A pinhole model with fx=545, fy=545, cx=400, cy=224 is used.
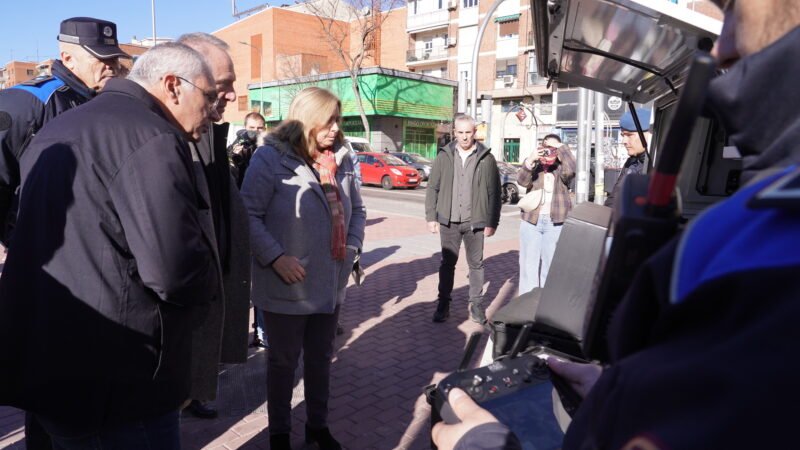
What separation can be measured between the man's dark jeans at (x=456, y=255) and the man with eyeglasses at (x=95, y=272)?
157 inches

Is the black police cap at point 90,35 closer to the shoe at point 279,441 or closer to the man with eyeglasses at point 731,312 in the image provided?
the shoe at point 279,441

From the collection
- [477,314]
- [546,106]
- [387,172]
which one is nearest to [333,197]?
[477,314]

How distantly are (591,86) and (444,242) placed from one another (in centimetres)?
259

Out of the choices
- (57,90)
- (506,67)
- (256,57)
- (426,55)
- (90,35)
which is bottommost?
(57,90)

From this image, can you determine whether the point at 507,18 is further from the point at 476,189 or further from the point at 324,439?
the point at 324,439

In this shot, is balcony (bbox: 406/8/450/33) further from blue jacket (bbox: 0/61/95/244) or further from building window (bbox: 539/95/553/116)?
blue jacket (bbox: 0/61/95/244)

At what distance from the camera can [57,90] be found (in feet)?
9.25

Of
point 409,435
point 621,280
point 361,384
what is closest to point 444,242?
point 361,384

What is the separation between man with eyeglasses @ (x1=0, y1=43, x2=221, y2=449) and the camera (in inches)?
62.1

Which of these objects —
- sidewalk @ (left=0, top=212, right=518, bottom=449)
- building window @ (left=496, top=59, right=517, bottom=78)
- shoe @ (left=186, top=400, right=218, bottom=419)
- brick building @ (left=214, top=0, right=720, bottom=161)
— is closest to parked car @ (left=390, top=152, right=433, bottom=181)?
brick building @ (left=214, top=0, right=720, bottom=161)

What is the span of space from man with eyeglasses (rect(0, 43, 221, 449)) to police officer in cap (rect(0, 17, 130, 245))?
1.20 m

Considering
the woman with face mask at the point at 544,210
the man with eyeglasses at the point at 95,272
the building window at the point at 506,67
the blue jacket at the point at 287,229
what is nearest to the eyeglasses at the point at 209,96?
the man with eyeglasses at the point at 95,272

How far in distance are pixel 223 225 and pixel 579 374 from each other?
168 cm

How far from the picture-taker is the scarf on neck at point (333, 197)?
302 cm
